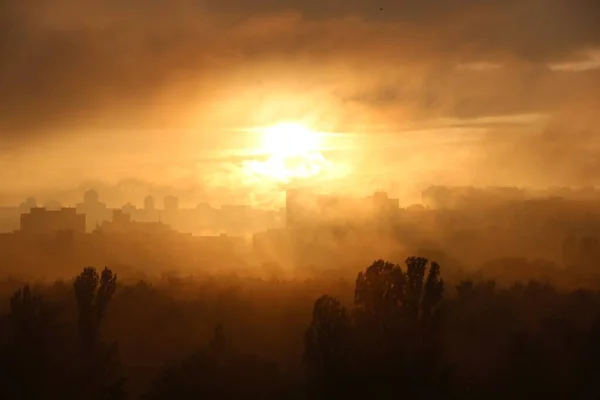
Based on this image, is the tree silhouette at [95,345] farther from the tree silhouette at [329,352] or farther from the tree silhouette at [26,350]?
the tree silhouette at [329,352]

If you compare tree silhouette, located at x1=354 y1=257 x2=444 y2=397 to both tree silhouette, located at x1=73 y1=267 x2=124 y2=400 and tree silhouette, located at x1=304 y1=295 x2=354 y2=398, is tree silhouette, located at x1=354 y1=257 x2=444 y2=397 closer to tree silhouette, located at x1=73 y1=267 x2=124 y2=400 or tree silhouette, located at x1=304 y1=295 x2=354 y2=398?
tree silhouette, located at x1=304 y1=295 x2=354 y2=398

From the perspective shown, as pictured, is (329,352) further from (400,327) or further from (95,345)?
(95,345)

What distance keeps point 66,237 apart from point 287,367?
11149cm

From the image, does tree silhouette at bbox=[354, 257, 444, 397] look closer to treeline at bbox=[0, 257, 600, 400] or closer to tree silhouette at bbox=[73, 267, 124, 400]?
treeline at bbox=[0, 257, 600, 400]

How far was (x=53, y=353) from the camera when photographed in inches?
2498

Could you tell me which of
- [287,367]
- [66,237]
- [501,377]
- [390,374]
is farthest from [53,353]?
[66,237]

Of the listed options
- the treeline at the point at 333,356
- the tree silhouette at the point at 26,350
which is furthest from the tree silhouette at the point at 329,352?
the tree silhouette at the point at 26,350

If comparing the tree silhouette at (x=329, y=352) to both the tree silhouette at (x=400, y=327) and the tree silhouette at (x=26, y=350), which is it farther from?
the tree silhouette at (x=26, y=350)

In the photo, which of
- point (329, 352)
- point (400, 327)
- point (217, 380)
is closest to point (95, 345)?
point (217, 380)

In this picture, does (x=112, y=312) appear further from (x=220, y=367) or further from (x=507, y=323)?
(x=507, y=323)

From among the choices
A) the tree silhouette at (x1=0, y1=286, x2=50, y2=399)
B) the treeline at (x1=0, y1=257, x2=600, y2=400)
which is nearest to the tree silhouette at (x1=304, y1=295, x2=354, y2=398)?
the treeline at (x1=0, y1=257, x2=600, y2=400)

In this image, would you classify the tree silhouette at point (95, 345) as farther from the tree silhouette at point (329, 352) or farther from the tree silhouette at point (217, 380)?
the tree silhouette at point (329, 352)

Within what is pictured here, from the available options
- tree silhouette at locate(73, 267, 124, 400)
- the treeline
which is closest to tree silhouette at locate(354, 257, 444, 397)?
the treeline

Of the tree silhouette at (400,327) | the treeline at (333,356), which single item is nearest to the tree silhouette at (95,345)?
the treeline at (333,356)
